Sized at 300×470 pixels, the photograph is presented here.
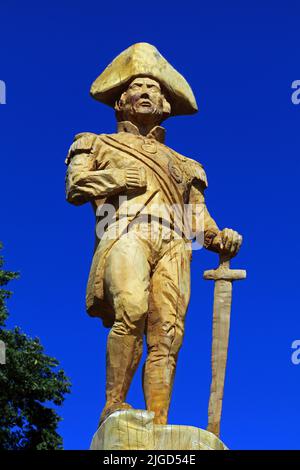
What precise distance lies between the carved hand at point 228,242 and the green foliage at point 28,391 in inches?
424

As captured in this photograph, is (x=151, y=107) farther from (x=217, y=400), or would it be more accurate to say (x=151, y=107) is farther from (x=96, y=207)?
(x=217, y=400)

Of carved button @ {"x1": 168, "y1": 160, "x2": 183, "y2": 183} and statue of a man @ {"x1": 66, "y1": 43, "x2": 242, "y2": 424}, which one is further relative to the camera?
carved button @ {"x1": 168, "y1": 160, "x2": 183, "y2": 183}

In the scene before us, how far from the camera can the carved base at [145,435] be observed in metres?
7.61

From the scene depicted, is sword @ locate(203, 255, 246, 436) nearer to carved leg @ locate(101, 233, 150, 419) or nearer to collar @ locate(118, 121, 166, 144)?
carved leg @ locate(101, 233, 150, 419)

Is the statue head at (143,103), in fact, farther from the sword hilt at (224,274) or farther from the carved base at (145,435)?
the carved base at (145,435)

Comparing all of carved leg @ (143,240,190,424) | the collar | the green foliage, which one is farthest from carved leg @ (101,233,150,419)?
the green foliage

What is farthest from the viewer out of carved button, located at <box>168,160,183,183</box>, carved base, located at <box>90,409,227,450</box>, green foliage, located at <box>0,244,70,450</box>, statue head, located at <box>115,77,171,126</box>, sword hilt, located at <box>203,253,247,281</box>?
green foliage, located at <box>0,244,70,450</box>

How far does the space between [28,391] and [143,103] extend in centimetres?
1172

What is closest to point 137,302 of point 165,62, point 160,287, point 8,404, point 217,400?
point 160,287

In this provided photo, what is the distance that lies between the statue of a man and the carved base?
40cm

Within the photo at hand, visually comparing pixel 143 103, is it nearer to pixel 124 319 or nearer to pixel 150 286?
pixel 150 286

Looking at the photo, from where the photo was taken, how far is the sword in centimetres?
847

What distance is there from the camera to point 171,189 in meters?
9.28

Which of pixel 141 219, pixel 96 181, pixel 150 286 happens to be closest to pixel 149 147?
pixel 96 181
